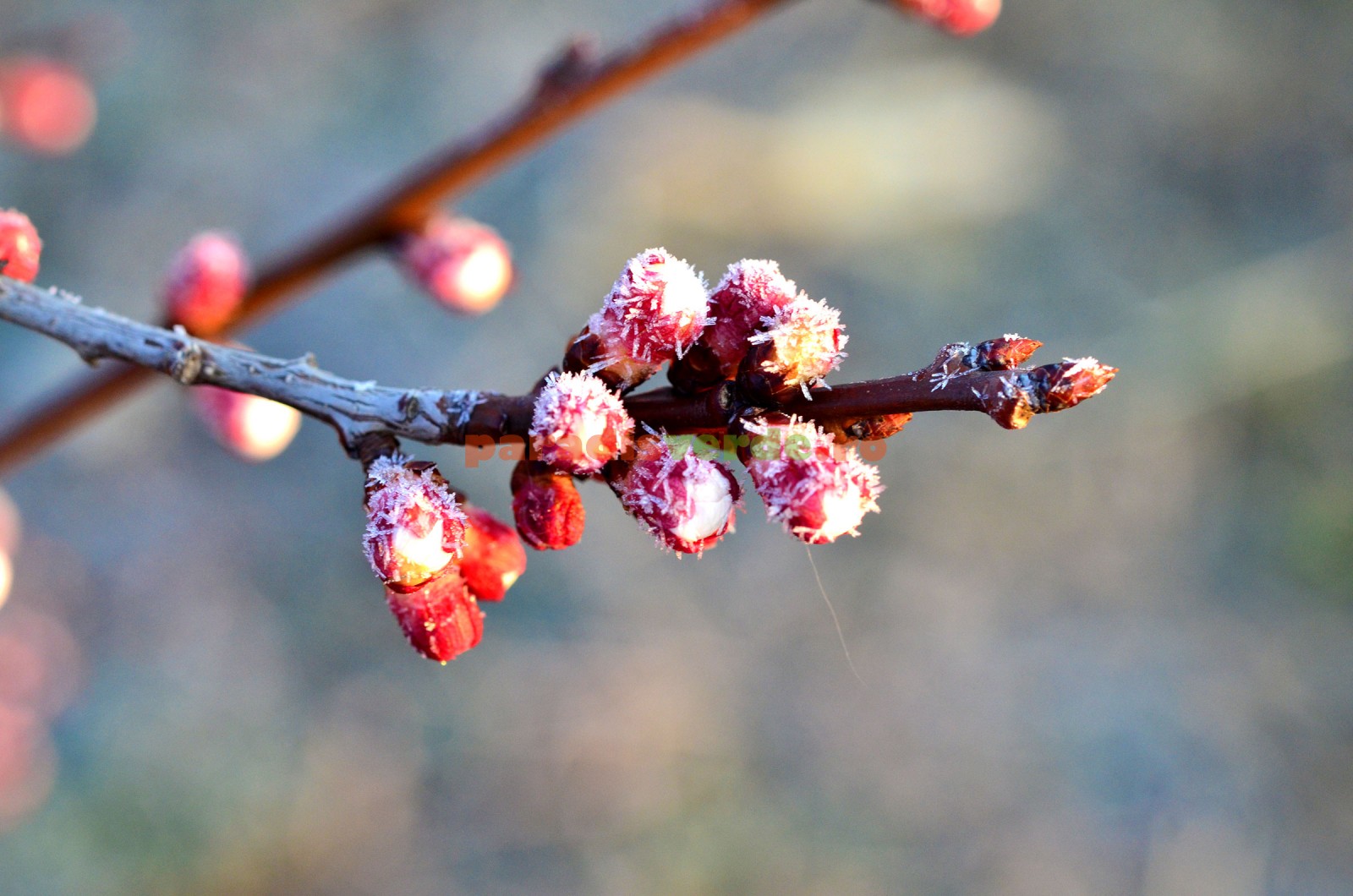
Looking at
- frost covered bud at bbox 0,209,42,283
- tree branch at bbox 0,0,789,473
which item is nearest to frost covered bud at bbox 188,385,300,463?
tree branch at bbox 0,0,789,473

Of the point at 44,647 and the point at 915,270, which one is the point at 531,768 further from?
the point at 915,270

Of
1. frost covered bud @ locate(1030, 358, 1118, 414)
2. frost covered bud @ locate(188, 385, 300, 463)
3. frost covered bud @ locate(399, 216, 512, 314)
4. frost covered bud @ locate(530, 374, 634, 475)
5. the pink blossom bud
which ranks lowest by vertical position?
frost covered bud @ locate(1030, 358, 1118, 414)

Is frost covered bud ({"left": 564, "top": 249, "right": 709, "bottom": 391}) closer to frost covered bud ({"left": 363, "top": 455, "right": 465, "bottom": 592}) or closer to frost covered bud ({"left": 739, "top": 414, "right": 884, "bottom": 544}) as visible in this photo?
frost covered bud ({"left": 739, "top": 414, "right": 884, "bottom": 544})

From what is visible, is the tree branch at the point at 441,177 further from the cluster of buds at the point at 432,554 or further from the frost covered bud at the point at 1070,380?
the frost covered bud at the point at 1070,380

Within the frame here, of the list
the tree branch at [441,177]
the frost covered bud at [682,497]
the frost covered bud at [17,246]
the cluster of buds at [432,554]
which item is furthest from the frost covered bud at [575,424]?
the tree branch at [441,177]

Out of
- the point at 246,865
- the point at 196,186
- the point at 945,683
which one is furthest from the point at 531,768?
the point at 196,186

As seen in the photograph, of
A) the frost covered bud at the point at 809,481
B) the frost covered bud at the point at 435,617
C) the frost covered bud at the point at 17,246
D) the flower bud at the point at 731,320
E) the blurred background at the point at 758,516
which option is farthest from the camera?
the blurred background at the point at 758,516

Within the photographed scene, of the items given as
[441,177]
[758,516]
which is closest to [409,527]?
[441,177]
